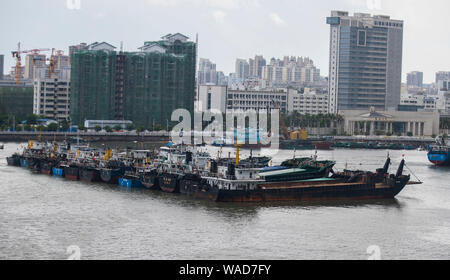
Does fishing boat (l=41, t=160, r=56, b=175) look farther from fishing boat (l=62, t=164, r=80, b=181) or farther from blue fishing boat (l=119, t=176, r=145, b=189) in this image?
blue fishing boat (l=119, t=176, r=145, b=189)

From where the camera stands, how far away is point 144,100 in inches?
2889

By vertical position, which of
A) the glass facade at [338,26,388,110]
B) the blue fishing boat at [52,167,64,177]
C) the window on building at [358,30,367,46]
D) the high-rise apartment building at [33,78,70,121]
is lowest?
the blue fishing boat at [52,167,64,177]

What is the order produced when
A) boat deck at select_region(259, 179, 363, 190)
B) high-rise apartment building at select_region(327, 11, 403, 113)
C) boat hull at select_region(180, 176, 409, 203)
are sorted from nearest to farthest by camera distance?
boat hull at select_region(180, 176, 409, 203), boat deck at select_region(259, 179, 363, 190), high-rise apartment building at select_region(327, 11, 403, 113)

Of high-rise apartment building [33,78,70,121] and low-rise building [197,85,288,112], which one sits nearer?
high-rise apartment building [33,78,70,121]

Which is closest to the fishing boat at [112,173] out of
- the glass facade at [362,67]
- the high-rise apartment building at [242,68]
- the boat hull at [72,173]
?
the boat hull at [72,173]

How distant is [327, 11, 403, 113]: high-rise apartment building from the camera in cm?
9094

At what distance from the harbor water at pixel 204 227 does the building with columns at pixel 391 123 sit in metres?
54.6

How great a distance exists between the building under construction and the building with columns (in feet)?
69.7

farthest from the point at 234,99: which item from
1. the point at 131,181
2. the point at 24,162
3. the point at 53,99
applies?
the point at 131,181

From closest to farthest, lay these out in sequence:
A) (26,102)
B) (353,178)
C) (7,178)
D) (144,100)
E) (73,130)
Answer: (353,178) → (7,178) → (73,130) → (144,100) → (26,102)

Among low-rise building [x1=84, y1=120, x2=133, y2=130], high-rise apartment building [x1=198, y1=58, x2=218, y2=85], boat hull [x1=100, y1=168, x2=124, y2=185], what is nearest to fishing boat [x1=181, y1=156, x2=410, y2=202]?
boat hull [x1=100, y1=168, x2=124, y2=185]

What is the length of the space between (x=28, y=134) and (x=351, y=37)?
4514 centimetres

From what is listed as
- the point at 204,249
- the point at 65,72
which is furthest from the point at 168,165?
the point at 65,72

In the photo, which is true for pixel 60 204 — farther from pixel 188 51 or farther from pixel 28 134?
pixel 188 51
